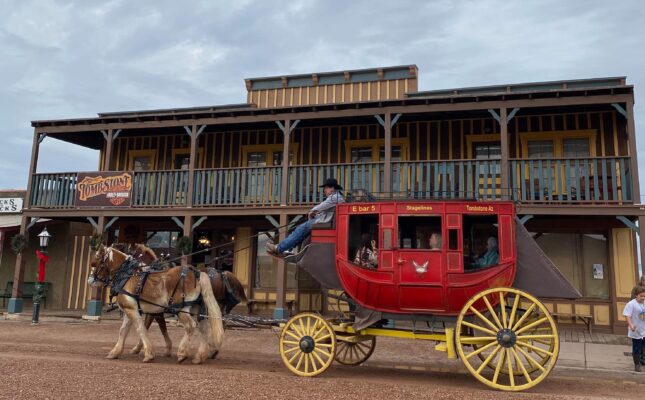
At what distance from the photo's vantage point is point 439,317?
6738mm

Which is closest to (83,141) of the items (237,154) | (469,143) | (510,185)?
(237,154)

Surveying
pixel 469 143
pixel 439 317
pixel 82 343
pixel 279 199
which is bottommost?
pixel 82 343

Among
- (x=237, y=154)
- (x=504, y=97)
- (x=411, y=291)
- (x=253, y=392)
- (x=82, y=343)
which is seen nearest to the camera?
(x=253, y=392)

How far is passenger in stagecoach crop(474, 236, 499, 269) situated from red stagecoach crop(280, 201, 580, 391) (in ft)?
0.04

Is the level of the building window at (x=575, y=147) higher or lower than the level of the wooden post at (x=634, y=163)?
higher

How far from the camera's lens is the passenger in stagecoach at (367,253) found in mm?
7211

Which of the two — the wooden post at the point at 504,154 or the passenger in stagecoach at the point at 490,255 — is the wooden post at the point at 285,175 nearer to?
the wooden post at the point at 504,154

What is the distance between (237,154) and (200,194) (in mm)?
2572

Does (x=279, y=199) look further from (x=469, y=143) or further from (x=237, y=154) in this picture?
(x=469, y=143)

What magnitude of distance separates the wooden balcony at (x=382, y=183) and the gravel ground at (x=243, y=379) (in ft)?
13.7

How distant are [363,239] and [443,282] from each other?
4.78 ft

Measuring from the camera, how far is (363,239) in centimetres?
756

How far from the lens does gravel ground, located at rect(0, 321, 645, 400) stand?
5.87 metres

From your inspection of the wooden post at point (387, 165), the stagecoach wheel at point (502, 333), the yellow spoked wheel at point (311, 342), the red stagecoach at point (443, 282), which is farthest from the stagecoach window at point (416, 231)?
the wooden post at point (387, 165)
